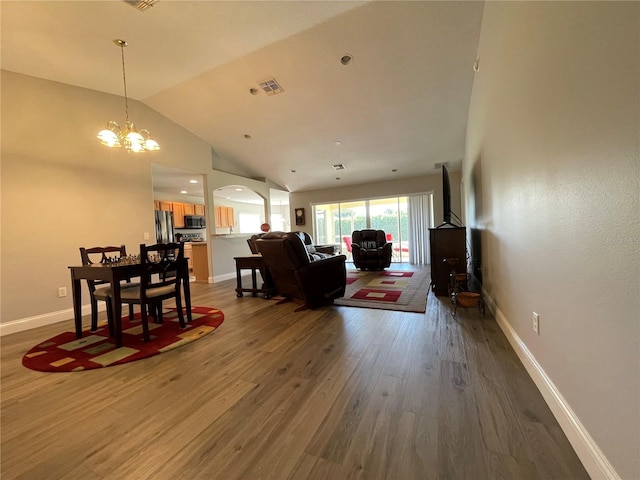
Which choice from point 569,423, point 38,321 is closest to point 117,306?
point 38,321

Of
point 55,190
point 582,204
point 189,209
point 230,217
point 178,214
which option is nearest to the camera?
point 582,204

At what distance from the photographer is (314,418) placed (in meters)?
1.33

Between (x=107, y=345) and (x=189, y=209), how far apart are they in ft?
21.2

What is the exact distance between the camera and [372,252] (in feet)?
19.8

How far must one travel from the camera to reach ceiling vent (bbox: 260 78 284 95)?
12.5 feet

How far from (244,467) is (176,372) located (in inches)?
42.4

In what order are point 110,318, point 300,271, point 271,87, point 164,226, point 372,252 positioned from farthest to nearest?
point 164,226 → point 372,252 → point 271,87 → point 300,271 → point 110,318

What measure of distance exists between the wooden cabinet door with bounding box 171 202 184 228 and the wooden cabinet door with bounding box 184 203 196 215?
126 mm

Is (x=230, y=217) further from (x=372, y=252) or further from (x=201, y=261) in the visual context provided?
(x=372, y=252)

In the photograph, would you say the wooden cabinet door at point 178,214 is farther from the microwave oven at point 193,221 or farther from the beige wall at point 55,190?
the beige wall at point 55,190

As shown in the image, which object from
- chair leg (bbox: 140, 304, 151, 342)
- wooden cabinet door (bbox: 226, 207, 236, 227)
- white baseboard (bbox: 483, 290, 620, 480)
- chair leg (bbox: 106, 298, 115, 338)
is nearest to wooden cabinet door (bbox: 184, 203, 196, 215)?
wooden cabinet door (bbox: 226, 207, 236, 227)

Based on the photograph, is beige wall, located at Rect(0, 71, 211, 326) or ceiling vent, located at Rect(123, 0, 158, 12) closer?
ceiling vent, located at Rect(123, 0, 158, 12)

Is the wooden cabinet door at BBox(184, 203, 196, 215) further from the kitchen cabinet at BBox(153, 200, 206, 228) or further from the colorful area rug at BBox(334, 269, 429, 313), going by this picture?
the colorful area rug at BBox(334, 269, 429, 313)

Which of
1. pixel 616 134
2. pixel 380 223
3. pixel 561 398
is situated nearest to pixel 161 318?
pixel 561 398
